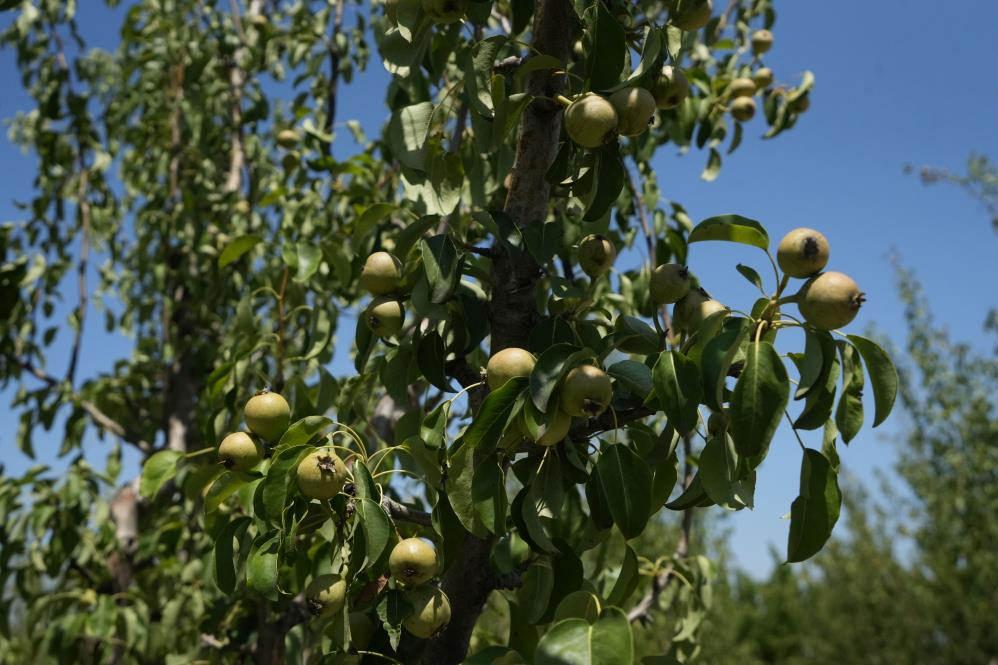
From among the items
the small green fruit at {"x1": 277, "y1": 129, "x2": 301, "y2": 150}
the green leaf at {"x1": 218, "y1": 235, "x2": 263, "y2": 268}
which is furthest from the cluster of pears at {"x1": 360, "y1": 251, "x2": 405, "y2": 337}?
the small green fruit at {"x1": 277, "y1": 129, "x2": 301, "y2": 150}

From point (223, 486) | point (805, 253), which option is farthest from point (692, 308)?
point (223, 486)

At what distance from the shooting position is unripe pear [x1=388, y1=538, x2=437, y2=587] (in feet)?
3.90

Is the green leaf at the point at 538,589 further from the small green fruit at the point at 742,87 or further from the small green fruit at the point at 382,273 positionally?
the small green fruit at the point at 742,87

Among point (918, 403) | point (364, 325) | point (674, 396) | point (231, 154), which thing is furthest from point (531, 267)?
point (918, 403)

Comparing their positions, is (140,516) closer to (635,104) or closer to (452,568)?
(452,568)

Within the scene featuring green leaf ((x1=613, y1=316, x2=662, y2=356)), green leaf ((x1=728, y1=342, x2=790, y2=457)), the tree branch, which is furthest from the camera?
the tree branch

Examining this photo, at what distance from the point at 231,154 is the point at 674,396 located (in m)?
3.67

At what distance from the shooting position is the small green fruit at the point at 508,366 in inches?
46.0

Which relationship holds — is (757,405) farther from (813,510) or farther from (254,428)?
(254,428)

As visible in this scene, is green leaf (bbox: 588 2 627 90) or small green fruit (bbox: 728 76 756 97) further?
small green fruit (bbox: 728 76 756 97)

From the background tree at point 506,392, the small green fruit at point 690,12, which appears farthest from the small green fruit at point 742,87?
the small green fruit at point 690,12

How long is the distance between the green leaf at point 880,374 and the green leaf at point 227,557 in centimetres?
103

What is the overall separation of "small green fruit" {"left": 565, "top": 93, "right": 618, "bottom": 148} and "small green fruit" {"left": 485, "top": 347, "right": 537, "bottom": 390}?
0.32 metres

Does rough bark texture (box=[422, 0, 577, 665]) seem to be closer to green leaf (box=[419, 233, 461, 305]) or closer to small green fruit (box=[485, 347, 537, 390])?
green leaf (box=[419, 233, 461, 305])
